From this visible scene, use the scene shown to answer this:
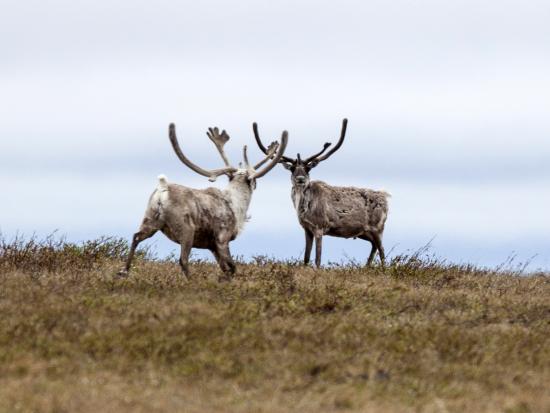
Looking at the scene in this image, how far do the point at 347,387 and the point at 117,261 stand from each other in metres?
8.34

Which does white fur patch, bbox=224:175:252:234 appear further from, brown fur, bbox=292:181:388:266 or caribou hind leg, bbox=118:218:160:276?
brown fur, bbox=292:181:388:266

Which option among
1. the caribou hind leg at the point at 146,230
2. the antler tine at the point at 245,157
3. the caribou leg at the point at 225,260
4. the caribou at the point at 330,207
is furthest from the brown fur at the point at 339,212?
the caribou hind leg at the point at 146,230

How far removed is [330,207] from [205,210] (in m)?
6.14

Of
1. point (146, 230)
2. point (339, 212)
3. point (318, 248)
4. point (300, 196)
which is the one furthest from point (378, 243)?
point (146, 230)

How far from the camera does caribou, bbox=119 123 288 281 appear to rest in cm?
1294

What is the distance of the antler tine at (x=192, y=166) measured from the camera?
46.4 feet

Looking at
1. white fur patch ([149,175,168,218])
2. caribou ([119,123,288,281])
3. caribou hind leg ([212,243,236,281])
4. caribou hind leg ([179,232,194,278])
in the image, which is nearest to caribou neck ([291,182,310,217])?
caribou ([119,123,288,281])

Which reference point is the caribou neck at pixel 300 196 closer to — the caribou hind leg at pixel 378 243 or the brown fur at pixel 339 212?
the brown fur at pixel 339 212

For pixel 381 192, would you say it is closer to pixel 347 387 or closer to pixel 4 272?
pixel 4 272

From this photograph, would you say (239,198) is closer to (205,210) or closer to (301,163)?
(205,210)

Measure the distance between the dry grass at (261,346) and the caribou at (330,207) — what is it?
486cm

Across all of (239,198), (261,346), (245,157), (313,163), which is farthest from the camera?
(313,163)

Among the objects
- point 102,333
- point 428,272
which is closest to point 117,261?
point 428,272

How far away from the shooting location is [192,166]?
1437cm
